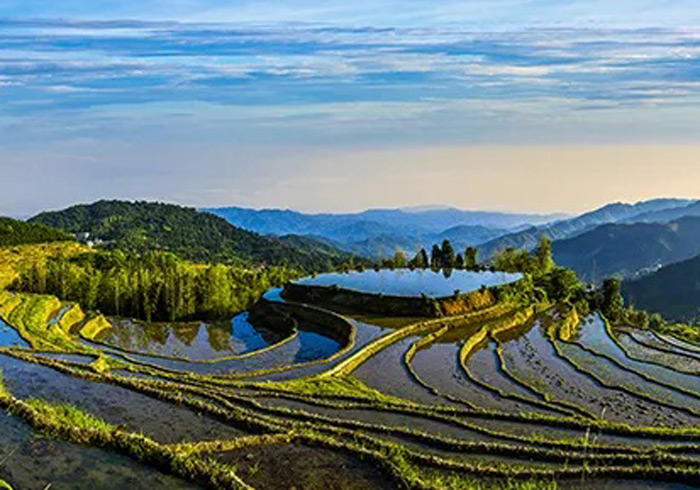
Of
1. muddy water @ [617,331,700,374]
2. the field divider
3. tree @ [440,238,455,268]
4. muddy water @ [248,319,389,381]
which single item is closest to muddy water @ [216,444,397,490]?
muddy water @ [248,319,389,381]

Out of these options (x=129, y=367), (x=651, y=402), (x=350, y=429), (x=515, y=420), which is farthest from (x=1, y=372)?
(x=651, y=402)

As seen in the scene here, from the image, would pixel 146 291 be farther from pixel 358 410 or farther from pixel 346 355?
pixel 358 410

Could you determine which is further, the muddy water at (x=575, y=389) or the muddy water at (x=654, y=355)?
the muddy water at (x=654, y=355)

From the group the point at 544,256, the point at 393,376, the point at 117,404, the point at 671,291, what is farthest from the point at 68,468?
the point at 671,291

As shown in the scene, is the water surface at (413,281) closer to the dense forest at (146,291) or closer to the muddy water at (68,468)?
the dense forest at (146,291)

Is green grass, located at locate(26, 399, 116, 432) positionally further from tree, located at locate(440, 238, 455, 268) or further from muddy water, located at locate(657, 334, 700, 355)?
tree, located at locate(440, 238, 455, 268)

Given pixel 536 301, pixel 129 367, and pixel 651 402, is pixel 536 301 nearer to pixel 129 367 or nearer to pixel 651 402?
pixel 651 402

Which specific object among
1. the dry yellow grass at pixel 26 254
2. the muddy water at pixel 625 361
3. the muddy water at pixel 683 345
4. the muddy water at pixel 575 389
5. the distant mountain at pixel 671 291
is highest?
the dry yellow grass at pixel 26 254

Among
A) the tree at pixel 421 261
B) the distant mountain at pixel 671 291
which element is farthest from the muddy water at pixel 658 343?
the distant mountain at pixel 671 291
